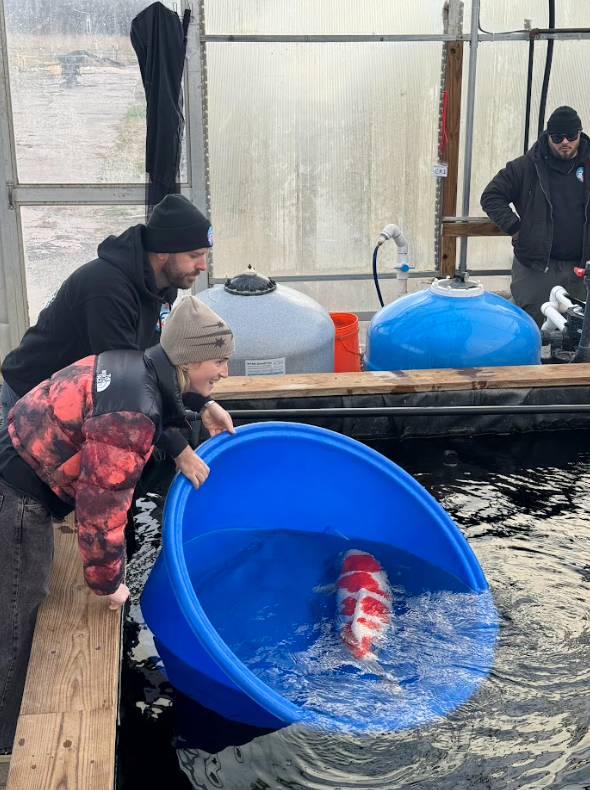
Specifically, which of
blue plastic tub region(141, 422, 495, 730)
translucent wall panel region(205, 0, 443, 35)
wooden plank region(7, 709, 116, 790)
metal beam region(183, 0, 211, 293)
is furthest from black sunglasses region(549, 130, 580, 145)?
wooden plank region(7, 709, 116, 790)

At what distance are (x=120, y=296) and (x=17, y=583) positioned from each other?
113cm

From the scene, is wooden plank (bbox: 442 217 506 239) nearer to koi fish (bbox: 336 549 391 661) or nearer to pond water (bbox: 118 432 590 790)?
pond water (bbox: 118 432 590 790)

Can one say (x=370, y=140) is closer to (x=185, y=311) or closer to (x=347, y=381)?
(x=347, y=381)

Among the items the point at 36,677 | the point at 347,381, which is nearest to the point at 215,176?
the point at 347,381

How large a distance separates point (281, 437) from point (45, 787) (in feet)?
6.23

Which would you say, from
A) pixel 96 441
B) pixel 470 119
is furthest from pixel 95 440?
pixel 470 119

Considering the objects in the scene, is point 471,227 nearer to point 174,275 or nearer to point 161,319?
point 161,319

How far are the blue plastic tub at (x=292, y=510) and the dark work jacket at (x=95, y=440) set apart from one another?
1.54ft

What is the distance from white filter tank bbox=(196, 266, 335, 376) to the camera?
5.50m

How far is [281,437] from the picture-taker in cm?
389

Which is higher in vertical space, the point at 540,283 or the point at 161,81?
the point at 161,81

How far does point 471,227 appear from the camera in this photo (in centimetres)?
772

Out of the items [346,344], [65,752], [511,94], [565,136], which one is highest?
[511,94]

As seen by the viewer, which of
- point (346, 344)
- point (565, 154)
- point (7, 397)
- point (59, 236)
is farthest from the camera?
point (59, 236)
